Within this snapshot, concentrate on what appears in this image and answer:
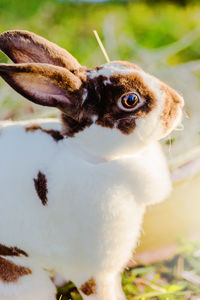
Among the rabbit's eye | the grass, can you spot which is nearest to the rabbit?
the rabbit's eye

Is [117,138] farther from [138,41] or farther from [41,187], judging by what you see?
[138,41]

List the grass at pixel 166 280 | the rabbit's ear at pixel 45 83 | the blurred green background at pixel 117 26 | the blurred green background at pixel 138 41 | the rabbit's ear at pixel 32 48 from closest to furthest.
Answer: the rabbit's ear at pixel 45 83 < the rabbit's ear at pixel 32 48 < the grass at pixel 166 280 < the blurred green background at pixel 138 41 < the blurred green background at pixel 117 26

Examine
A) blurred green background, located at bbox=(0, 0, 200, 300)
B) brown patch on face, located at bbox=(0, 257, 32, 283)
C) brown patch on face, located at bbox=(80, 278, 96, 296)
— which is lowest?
brown patch on face, located at bbox=(80, 278, 96, 296)

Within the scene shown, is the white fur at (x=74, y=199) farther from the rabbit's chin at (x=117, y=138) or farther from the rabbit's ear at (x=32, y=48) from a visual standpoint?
the rabbit's ear at (x=32, y=48)

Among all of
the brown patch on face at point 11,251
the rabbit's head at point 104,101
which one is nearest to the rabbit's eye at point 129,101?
the rabbit's head at point 104,101

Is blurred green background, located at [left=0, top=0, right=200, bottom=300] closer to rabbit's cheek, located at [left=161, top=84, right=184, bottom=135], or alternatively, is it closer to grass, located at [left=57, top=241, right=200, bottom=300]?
grass, located at [left=57, top=241, right=200, bottom=300]

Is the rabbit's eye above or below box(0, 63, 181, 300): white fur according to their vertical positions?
above
